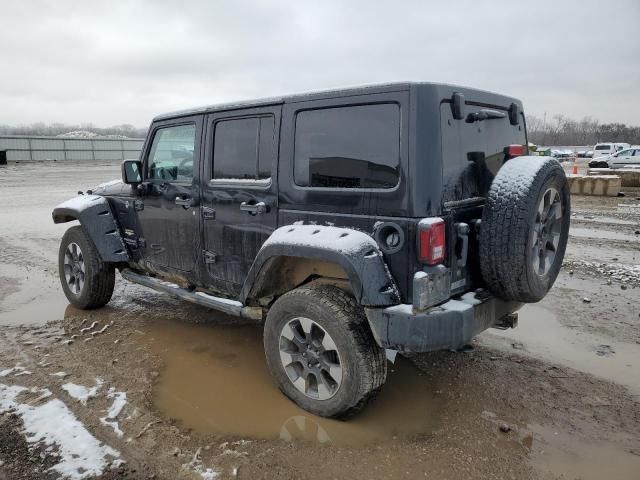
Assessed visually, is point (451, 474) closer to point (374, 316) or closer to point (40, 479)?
point (374, 316)

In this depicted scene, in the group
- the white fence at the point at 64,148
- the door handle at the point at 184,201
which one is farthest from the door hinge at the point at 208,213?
the white fence at the point at 64,148

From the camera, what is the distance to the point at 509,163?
2.88 m

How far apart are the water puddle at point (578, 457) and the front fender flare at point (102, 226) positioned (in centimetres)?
377

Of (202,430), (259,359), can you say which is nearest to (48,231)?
(259,359)

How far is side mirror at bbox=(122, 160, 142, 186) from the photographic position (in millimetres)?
4172

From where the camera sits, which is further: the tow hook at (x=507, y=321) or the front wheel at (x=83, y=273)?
the front wheel at (x=83, y=273)

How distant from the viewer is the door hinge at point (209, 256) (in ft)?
12.2

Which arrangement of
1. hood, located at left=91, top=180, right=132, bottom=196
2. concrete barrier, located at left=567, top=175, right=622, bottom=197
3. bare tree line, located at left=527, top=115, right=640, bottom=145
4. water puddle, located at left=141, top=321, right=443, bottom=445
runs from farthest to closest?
1. bare tree line, located at left=527, top=115, right=640, bottom=145
2. concrete barrier, located at left=567, top=175, right=622, bottom=197
3. hood, located at left=91, top=180, right=132, bottom=196
4. water puddle, located at left=141, top=321, right=443, bottom=445

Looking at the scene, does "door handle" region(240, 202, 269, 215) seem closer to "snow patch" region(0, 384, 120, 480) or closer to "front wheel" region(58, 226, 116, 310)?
"snow patch" region(0, 384, 120, 480)

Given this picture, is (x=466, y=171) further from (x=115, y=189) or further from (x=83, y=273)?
(x=83, y=273)

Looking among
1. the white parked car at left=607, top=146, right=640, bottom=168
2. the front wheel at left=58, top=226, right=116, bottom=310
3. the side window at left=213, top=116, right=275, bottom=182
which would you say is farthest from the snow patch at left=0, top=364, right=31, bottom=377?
the white parked car at left=607, top=146, right=640, bottom=168

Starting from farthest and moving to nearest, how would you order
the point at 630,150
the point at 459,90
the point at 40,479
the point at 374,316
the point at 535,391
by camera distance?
the point at 630,150 < the point at 535,391 < the point at 459,90 < the point at 374,316 < the point at 40,479

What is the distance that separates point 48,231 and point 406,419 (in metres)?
8.61

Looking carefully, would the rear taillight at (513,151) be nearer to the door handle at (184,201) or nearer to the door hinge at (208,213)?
the door hinge at (208,213)
